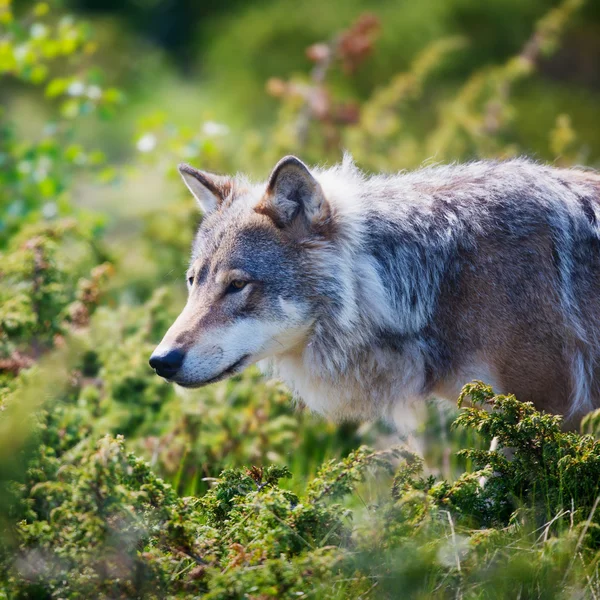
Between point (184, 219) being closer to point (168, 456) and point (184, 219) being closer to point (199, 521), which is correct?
point (168, 456)

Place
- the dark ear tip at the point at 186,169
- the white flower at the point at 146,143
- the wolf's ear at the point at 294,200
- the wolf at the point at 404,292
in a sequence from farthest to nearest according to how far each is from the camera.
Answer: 1. the white flower at the point at 146,143
2. the dark ear tip at the point at 186,169
3. the wolf's ear at the point at 294,200
4. the wolf at the point at 404,292

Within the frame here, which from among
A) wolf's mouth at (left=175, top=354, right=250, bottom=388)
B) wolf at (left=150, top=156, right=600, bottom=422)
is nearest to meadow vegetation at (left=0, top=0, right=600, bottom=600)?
wolf at (left=150, top=156, right=600, bottom=422)

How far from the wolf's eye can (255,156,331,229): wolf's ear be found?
39 cm

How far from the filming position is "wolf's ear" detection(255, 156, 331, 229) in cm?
398

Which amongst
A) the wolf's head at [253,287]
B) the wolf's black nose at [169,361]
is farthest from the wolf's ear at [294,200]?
the wolf's black nose at [169,361]

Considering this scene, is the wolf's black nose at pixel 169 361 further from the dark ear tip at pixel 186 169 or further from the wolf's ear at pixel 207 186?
the dark ear tip at pixel 186 169

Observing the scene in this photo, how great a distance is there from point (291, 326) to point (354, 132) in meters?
4.72

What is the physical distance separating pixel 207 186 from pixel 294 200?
682mm

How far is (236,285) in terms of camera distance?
396cm

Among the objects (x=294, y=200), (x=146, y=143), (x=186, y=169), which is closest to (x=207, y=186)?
(x=186, y=169)

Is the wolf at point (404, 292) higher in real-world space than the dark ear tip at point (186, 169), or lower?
lower

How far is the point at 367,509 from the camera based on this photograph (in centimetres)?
323

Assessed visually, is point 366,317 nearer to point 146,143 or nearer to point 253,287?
point 253,287

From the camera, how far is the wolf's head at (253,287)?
3744 mm
